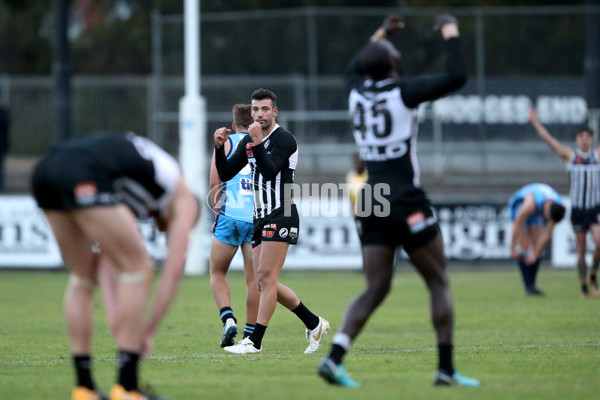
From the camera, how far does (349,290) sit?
670 inches

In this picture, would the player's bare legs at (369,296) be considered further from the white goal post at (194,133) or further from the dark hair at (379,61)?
the white goal post at (194,133)

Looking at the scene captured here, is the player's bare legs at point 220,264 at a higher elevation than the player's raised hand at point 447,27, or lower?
lower

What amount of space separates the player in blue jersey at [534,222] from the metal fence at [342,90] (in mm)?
5574

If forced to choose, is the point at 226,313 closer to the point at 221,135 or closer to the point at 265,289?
the point at 265,289

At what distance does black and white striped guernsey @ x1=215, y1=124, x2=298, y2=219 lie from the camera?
916cm

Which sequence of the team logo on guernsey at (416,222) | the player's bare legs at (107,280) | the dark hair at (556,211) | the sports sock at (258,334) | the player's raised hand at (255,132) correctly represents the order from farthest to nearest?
the dark hair at (556,211)
the sports sock at (258,334)
the player's raised hand at (255,132)
the team logo on guernsey at (416,222)
the player's bare legs at (107,280)

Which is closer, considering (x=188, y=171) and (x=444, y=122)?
(x=188, y=171)

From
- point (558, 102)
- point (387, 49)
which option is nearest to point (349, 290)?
point (558, 102)

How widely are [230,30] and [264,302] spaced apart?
16200mm

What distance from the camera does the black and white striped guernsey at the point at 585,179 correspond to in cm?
1566

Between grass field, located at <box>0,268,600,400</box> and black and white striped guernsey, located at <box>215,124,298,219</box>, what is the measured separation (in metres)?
1.40

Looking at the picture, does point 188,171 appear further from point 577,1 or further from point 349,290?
point 577,1

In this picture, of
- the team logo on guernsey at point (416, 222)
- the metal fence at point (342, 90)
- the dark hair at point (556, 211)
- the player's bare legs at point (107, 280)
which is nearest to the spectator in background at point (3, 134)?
the metal fence at point (342, 90)

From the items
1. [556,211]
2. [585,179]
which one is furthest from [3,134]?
[585,179]
